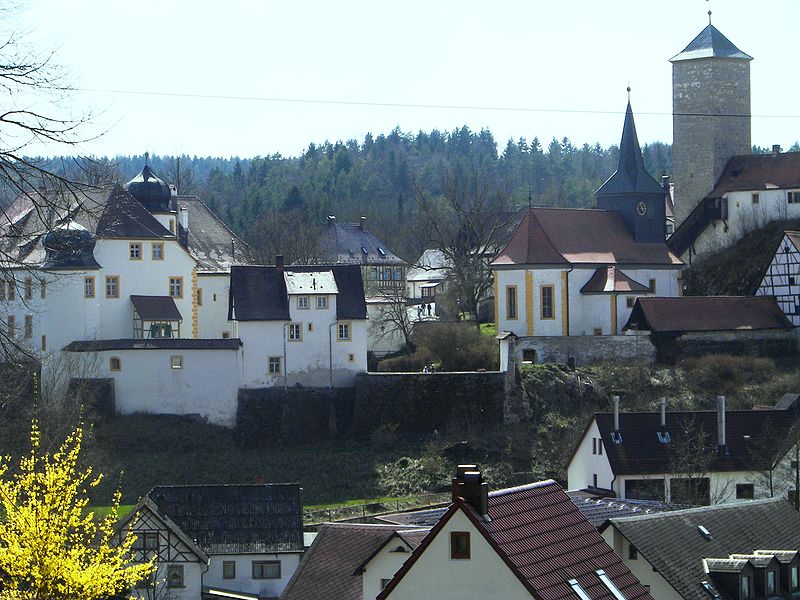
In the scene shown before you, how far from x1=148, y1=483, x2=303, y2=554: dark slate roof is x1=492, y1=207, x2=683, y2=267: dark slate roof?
21232 millimetres

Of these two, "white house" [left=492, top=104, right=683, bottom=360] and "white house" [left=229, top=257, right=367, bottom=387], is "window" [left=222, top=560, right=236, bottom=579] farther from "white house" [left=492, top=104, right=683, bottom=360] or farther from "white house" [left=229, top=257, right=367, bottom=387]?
"white house" [left=492, top=104, right=683, bottom=360]

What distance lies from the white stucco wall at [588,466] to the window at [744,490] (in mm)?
3388

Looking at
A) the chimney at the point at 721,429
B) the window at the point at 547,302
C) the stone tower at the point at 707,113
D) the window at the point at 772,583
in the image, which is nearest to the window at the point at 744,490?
the chimney at the point at 721,429

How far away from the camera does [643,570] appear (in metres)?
26.2

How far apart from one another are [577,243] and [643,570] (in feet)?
111

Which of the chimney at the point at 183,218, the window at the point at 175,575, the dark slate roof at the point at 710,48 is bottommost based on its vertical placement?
the window at the point at 175,575

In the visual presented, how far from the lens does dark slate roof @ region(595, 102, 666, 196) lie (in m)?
61.5

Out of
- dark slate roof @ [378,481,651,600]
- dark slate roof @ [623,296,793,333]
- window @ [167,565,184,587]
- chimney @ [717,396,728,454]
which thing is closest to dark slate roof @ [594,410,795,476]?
chimney @ [717,396,728,454]

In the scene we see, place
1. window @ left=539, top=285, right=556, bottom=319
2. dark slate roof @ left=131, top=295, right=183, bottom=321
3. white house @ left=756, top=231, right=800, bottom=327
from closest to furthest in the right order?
dark slate roof @ left=131, top=295, right=183, bottom=321 → window @ left=539, top=285, right=556, bottom=319 → white house @ left=756, top=231, right=800, bottom=327

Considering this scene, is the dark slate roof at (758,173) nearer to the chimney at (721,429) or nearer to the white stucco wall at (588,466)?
the chimney at (721,429)

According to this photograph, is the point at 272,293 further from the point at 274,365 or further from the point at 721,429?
the point at 721,429

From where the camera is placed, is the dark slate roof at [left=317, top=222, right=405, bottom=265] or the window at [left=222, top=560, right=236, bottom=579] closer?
the window at [left=222, top=560, right=236, bottom=579]

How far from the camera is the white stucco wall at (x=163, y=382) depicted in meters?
50.6

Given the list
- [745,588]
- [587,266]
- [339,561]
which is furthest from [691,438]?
[745,588]
